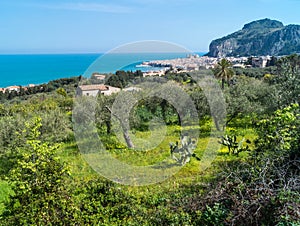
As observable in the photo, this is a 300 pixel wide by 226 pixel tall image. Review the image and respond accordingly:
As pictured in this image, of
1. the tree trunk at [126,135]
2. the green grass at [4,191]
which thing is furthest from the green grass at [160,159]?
the tree trunk at [126,135]

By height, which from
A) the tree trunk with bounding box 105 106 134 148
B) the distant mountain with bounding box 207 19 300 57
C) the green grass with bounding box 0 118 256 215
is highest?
the distant mountain with bounding box 207 19 300 57

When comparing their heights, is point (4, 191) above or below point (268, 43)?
below

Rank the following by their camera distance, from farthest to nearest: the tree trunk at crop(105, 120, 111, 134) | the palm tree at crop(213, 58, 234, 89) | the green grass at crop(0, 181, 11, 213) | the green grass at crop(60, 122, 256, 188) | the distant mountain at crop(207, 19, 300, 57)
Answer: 1. the distant mountain at crop(207, 19, 300, 57)
2. the palm tree at crop(213, 58, 234, 89)
3. the tree trunk at crop(105, 120, 111, 134)
4. the green grass at crop(60, 122, 256, 188)
5. the green grass at crop(0, 181, 11, 213)

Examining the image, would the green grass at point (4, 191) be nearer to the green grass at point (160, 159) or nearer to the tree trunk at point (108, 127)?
the green grass at point (160, 159)

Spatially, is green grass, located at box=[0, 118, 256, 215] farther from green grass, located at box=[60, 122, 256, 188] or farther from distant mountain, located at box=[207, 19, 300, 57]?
distant mountain, located at box=[207, 19, 300, 57]

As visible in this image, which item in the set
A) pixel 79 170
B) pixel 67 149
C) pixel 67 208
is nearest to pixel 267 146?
pixel 67 208

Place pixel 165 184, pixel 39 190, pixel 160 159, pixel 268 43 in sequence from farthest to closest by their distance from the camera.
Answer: pixel 268 43
pixel 160 159
pixel 165 184
pixel 39 190

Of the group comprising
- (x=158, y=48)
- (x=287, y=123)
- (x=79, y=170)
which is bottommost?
(x=79, y=170)

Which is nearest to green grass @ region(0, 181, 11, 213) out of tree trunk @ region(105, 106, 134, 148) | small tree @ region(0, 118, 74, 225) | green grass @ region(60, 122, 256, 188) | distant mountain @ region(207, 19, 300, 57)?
green grass @ region(60, 122, 256, 188)

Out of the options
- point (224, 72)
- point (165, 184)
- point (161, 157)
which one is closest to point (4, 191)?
point (165, 184)

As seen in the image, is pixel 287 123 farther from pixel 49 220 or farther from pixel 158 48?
pixel 49 220

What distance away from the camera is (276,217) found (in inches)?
207

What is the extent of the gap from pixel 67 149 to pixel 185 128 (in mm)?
7901

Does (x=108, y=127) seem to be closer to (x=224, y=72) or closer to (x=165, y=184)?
(x=165, y=184)
